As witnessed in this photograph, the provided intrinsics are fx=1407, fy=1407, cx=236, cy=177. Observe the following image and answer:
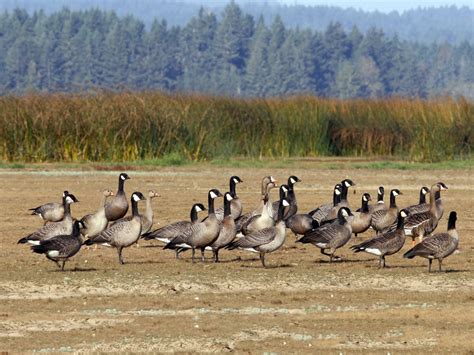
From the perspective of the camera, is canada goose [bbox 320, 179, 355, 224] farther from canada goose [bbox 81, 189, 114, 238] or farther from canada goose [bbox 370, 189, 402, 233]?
canada goose [bbox 81, 189, 114, 238]

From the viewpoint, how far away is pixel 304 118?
138ft

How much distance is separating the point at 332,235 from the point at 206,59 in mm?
169081

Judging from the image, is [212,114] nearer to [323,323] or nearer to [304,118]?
[304,118]

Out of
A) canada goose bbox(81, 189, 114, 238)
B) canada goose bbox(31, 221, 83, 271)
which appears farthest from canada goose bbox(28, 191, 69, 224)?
canada goose bbox(31, 221, 83, 271)

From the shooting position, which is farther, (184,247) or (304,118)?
(304,118)

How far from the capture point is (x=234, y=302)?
48.4 ft

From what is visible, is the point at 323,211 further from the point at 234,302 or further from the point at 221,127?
the point at 221,127

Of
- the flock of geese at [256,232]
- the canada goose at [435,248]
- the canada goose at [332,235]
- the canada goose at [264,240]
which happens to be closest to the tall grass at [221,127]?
the flock of geese at [256,232]

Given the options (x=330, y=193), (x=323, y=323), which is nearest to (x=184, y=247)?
(x=323, y=323)

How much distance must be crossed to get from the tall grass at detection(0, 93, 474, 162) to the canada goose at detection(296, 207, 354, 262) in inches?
753

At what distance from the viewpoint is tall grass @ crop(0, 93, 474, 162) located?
121 feet

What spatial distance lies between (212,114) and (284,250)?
20.7 metres

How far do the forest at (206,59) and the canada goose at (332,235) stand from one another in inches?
→ 5284

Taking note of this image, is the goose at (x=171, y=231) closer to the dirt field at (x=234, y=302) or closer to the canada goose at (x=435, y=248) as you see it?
the dirt field at (x=234, y=302)
